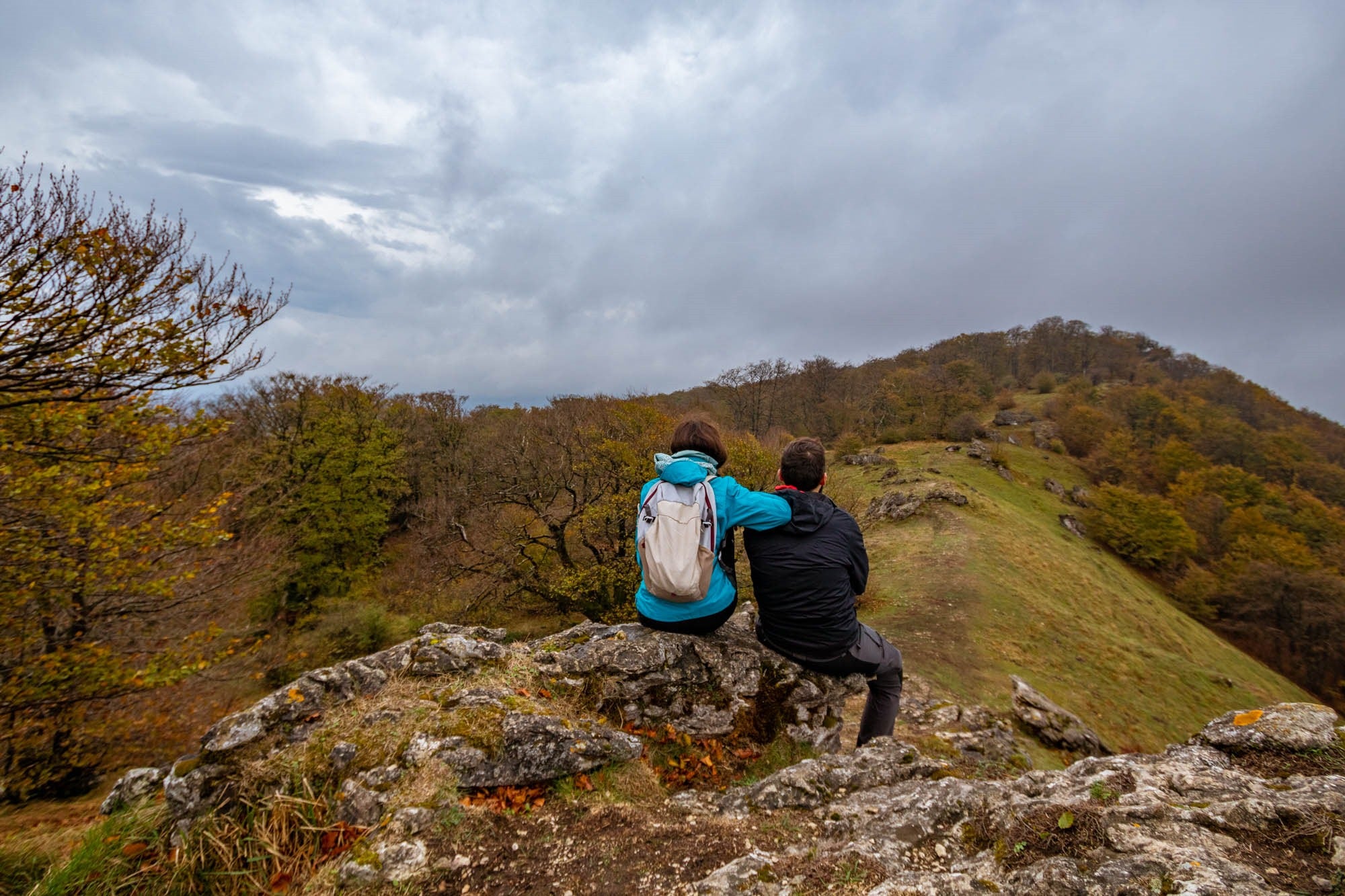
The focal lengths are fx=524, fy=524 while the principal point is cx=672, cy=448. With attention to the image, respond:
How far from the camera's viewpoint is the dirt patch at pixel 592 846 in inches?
116

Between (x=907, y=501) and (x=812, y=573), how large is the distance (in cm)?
2844

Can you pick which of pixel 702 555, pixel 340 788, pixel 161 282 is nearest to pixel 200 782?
pixel 340 788

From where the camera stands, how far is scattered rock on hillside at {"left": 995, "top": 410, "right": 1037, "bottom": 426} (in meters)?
60.1

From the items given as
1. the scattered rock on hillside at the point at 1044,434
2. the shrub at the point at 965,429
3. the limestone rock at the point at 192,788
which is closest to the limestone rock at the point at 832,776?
the limestone rock at the point at 192,788

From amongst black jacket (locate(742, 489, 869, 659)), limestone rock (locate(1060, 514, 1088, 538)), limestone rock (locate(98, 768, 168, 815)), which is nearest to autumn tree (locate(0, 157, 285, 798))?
limestone rock (locate(98, 768, 168, 815))

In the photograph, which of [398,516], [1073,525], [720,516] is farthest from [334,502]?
[1073,525]

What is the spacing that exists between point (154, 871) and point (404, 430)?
1226 inches

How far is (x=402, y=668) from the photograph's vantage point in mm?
4684

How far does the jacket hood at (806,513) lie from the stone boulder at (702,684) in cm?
144

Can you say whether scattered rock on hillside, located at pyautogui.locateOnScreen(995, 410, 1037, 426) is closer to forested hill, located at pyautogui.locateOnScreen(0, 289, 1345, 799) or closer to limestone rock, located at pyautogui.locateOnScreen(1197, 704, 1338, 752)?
forested hill, located at pyautogui.locateOnScreen(0, 289, 1345, 799)

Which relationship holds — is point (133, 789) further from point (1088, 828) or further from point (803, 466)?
point (1088, 828)

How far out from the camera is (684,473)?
4.32 metres

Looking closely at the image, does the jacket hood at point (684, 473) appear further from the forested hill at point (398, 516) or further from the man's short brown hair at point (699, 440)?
the forested hill at point (398, 516)

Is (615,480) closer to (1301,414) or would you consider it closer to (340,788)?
(340,788)
